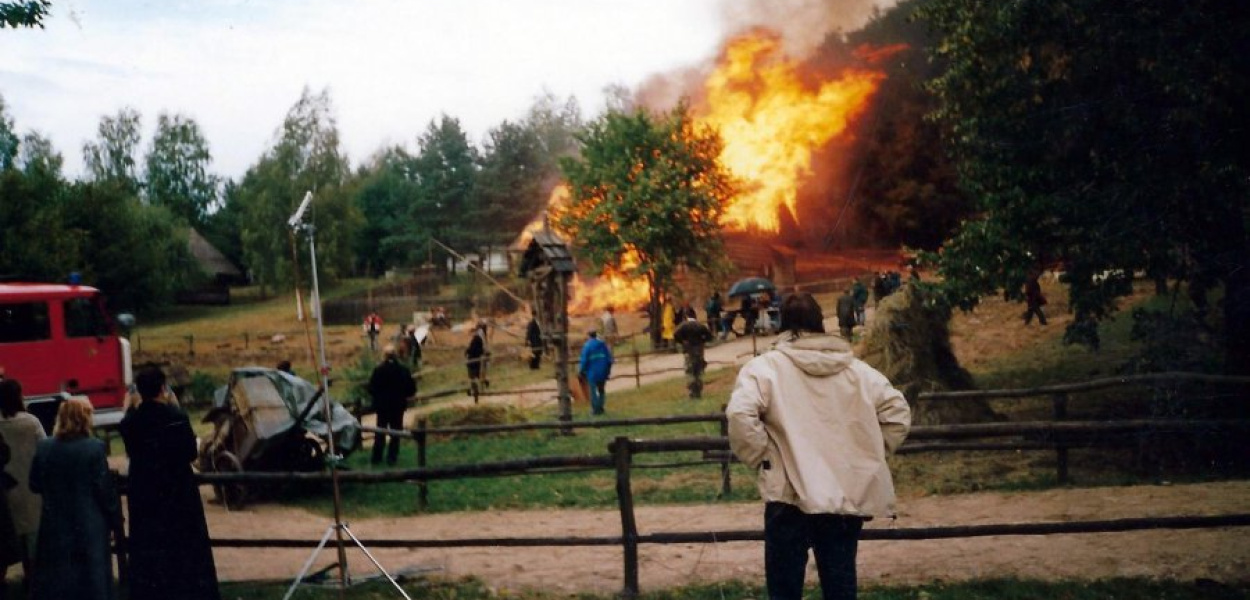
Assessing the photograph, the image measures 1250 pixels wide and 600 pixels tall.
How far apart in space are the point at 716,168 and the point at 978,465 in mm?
24808

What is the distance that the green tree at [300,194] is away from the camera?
→ 54625 millimetres

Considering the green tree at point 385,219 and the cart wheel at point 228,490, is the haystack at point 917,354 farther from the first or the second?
the green tree at point 385,219

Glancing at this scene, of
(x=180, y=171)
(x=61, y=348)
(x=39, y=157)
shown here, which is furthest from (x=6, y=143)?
(x=61, y=348)

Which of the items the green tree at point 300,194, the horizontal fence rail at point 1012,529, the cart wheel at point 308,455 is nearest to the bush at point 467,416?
the cart wheel at point 308,455

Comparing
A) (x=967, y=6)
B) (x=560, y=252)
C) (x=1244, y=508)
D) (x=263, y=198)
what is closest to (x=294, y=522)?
(x=560, y=252)

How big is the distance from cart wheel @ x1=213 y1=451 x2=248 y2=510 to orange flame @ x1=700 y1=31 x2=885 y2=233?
27325 millimetres

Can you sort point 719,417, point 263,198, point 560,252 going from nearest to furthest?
point 719,417 < point 560,252 < point 263,198

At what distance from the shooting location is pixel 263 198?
5512 cm

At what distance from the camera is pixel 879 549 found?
8875 mm

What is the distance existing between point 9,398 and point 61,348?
13.8m

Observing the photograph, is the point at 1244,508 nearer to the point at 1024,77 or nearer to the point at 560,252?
the point at 1024,77

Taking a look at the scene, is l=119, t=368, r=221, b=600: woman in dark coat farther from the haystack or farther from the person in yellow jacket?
the person in yellow jacket

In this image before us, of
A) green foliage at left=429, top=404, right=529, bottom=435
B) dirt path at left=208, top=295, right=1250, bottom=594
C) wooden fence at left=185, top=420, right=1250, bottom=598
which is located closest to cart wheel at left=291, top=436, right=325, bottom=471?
dirt path at left=208, top=295, right=1250, bottom=594

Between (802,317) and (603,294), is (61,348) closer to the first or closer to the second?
(802,317)
